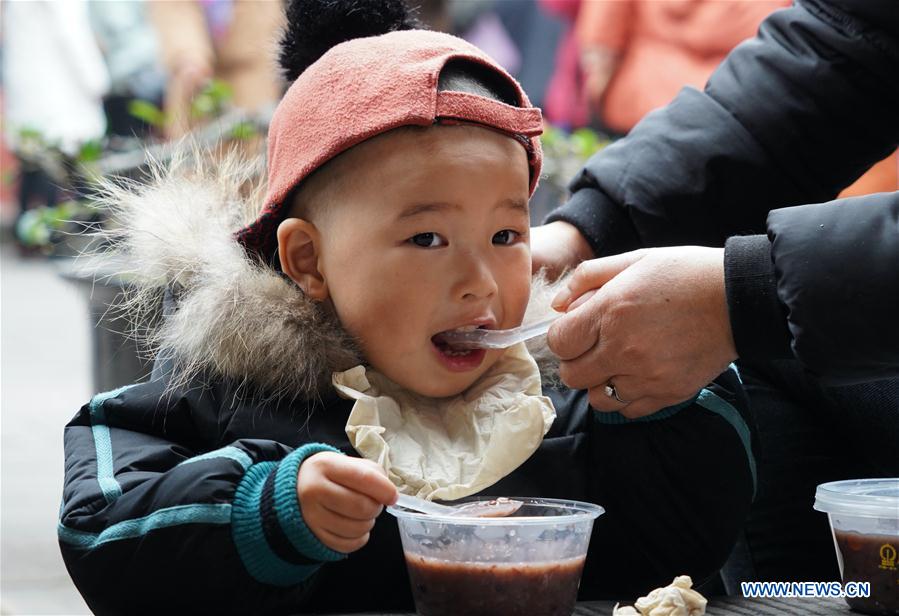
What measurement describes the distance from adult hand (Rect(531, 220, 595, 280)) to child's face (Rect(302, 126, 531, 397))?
14.5 inches

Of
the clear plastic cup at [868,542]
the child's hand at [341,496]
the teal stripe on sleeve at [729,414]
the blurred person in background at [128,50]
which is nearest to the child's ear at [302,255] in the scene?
the child's hand at [341,496]

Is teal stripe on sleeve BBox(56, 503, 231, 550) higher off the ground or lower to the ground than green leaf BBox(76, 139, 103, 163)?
lower

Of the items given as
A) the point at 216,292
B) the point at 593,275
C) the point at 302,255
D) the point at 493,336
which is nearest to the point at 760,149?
the point at 593,275

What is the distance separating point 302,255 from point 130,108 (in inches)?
128

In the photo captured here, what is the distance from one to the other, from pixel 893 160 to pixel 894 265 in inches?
82.9

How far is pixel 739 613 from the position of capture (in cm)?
131

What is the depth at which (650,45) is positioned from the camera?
13.6ft

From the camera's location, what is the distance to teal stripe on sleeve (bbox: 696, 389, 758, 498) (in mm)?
1420

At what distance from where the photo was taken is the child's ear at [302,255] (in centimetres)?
148

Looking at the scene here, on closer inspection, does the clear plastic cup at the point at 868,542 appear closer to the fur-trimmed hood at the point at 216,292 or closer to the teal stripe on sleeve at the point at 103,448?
the fur-trimmed hood at the point at 216,292

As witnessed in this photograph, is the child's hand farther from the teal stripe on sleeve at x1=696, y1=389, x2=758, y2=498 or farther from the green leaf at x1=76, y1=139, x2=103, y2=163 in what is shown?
the green leaf at x1=76, y1=139, x2=103, y2=163

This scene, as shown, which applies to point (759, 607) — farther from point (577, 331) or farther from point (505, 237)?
point (505, 237)

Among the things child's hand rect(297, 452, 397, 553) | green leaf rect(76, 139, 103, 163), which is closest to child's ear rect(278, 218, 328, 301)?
child's hand rect(297, 452, 397, 553)

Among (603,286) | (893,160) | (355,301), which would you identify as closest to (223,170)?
(355,301)
